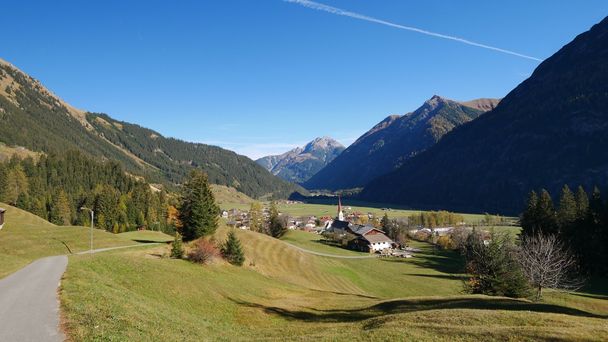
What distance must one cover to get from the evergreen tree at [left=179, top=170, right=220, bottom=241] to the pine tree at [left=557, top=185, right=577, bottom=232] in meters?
84.4

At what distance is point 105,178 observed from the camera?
596ft

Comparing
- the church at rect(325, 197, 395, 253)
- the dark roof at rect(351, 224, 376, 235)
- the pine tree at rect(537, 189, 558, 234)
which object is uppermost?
the pine tree at rect(537, 189, 558, 234)

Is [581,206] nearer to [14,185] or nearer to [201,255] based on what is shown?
[201,255]

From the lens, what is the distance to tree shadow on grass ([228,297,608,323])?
32.7 meters

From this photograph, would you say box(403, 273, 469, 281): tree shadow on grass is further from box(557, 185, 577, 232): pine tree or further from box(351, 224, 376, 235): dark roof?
box(351, 224, 376, 235): dark roof

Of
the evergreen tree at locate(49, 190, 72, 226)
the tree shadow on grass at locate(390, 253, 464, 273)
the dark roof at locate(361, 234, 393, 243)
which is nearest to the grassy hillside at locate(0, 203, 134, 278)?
the evergreen tree at locate(49, 190, 72, 226)

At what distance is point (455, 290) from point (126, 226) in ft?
356

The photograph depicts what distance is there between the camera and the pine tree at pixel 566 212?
9294cm

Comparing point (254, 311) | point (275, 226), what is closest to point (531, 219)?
point (275, 226)

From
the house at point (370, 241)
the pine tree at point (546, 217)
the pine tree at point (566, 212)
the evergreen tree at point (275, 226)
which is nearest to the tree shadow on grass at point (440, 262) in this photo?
the house at point (370, 241)

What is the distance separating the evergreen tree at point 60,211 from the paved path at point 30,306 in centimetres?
11208

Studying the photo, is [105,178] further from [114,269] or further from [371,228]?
[114,269]

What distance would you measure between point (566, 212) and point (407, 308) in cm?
8472

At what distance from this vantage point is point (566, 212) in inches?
3834
